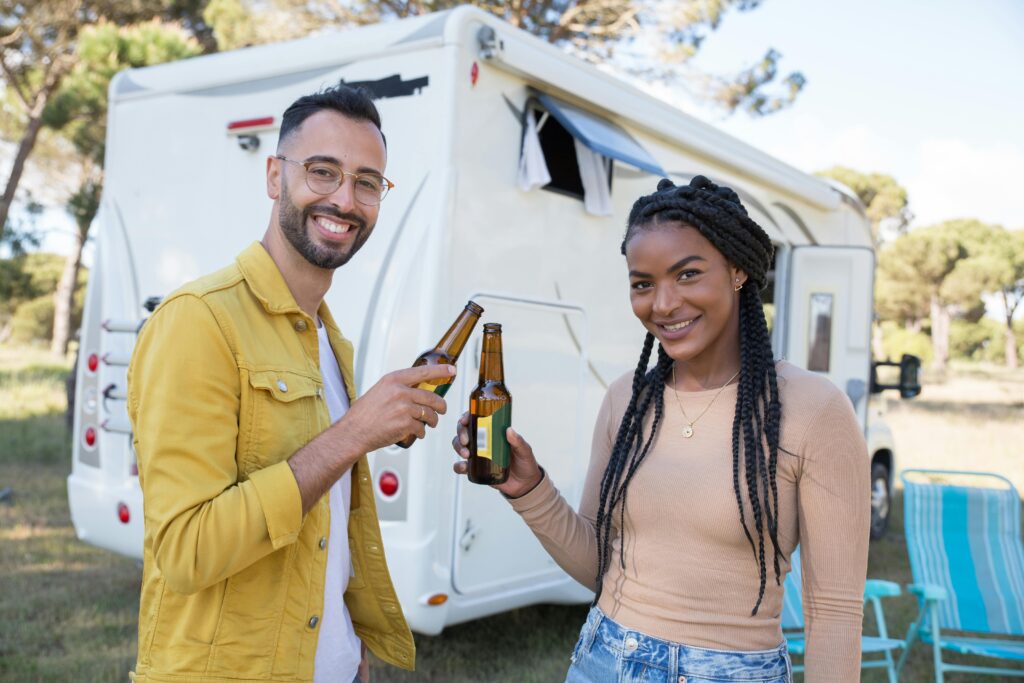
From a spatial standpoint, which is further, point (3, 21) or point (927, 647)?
point (3, 21)

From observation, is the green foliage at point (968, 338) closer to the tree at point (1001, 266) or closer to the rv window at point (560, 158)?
the tree at point (1001, 266)

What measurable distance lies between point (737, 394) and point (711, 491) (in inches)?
8.6

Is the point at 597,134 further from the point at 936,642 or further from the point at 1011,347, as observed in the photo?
the point at 1011,347

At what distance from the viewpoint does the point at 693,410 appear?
1.98m

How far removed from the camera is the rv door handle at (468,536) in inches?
155

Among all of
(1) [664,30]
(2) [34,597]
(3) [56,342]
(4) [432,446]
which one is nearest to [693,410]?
(4) [432,446]

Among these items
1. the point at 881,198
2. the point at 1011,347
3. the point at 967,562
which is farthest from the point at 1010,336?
the point at 967,562

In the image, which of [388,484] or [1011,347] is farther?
[1011,347]

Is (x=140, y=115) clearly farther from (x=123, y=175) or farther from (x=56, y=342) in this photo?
(x=56, y=342)

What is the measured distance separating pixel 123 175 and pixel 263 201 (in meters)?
1.06

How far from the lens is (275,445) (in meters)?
1.77

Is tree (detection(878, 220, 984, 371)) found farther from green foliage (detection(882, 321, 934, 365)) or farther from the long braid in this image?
the long braid

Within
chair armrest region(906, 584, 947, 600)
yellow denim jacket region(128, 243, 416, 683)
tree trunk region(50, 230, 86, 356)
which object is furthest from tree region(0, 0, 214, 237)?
yellow denim jacket region(128, 243, 416, 683)

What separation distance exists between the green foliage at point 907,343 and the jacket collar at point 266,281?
31853mm
